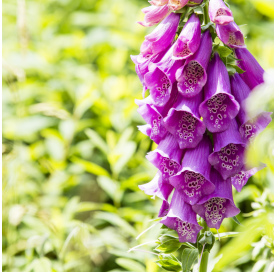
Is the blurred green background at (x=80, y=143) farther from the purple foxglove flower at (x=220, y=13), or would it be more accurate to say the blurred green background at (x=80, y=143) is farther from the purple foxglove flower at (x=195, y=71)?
the purple foxglove flower at (x=220, y=13)

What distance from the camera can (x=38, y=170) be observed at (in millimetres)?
2217

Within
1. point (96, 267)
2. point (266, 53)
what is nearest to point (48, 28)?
point (266, 53)

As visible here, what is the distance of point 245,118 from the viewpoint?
0.89 m

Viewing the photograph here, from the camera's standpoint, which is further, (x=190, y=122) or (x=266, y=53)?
(x=266, y=53)

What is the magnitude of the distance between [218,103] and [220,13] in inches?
9.9

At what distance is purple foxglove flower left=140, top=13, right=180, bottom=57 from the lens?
3.02 feet

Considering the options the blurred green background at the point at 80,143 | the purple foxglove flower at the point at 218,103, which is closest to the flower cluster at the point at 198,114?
the purple foxglove flower at the point at 218,103

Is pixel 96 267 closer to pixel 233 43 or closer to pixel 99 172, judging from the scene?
pixel 99 172

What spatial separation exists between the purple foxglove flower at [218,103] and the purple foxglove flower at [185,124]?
3cm

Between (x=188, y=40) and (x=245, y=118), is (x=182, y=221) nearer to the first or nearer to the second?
(x=245, y=118)

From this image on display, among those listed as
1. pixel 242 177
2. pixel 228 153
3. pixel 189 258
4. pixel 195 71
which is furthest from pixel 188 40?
pixel 189 258

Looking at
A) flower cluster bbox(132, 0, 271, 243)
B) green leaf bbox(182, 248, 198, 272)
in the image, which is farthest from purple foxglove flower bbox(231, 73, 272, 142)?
green leaf bbox(182, 248, 198, 272)

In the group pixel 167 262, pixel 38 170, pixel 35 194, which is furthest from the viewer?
pixel 38 170

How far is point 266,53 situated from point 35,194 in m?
1.77
